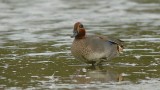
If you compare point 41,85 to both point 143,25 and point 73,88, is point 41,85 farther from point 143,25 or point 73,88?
point 143,25

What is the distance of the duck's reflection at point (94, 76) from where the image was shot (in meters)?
11.0

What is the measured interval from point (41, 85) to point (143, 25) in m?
9.80

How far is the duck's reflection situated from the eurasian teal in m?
0.24

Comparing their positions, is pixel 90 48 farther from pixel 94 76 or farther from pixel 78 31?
pixel 94 76

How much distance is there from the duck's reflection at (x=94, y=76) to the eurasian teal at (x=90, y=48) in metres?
0.24

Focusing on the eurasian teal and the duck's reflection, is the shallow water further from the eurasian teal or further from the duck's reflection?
the eurasian teal

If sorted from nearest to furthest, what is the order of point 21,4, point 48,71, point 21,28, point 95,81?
point 95,81 < point 48,71 < point 21,28 < point 21,4

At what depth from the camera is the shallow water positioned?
10945 mm

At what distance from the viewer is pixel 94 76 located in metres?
11.6

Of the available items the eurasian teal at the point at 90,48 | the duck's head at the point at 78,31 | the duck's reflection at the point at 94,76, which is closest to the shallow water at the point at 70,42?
the duck's reflection at the point at 94,76

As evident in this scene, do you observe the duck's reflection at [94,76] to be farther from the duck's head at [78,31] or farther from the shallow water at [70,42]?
the duck's head at [78,31]

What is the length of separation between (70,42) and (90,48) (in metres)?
4.11

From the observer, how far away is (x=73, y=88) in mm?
10188

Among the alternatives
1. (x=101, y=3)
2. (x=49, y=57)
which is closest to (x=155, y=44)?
(x=49, y=57)
